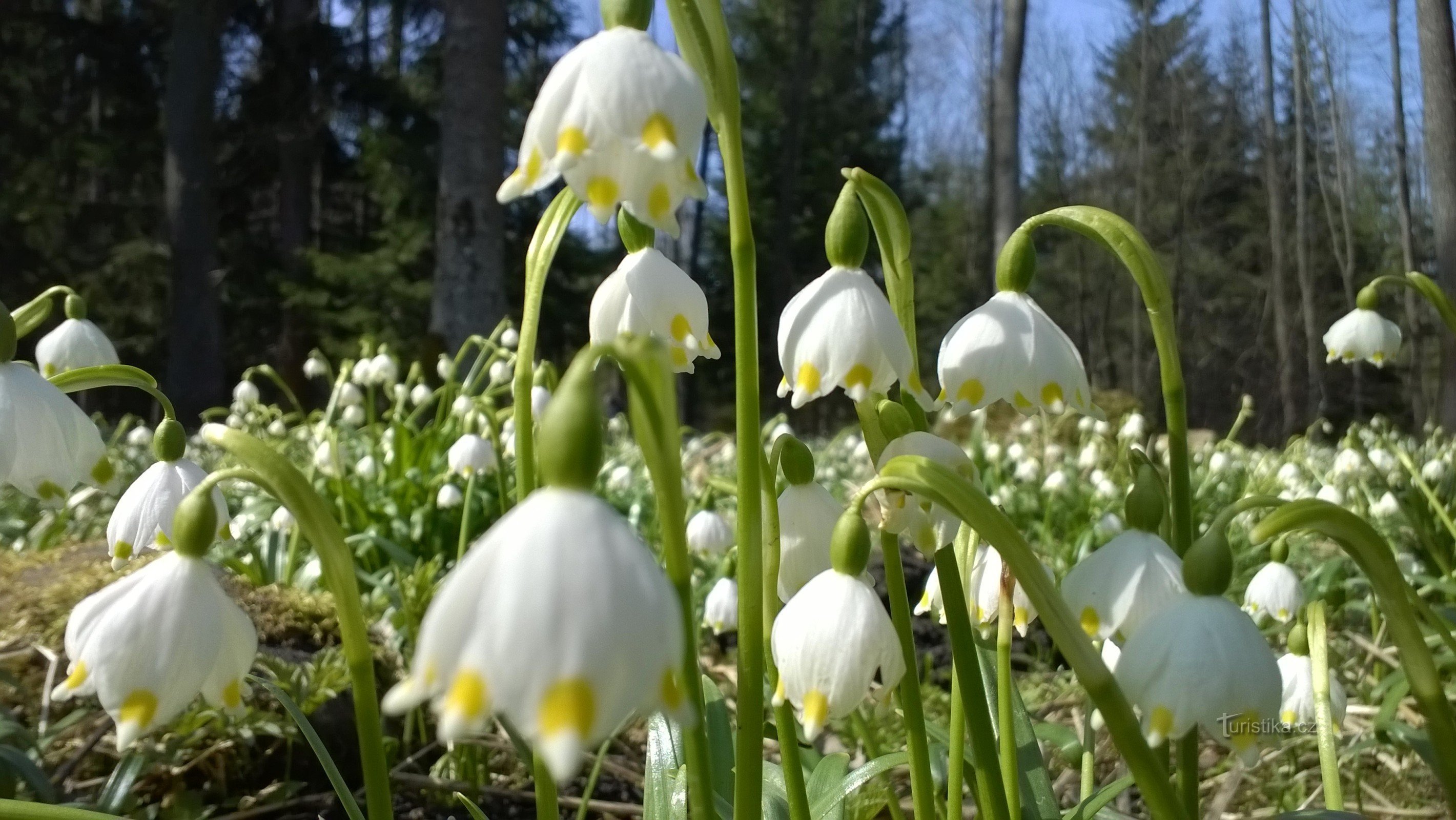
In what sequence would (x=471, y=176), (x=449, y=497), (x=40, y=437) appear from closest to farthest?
(x=40, y=437) < (x=449, y=497) < (x=471, y=176)

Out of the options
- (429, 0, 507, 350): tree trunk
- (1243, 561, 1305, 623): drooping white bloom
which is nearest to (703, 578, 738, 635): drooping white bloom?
(1243, 561, 1305, 623): drooping white bloom

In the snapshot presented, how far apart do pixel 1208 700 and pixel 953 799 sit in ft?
1.31

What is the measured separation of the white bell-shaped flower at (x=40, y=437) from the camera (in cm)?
108

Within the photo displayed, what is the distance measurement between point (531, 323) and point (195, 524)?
0.33m

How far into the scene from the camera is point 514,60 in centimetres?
1492

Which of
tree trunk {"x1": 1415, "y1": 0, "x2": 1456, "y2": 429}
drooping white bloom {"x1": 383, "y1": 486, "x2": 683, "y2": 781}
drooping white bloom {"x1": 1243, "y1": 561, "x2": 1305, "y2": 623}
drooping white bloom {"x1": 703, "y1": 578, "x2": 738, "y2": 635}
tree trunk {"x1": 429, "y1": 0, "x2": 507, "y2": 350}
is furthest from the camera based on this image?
tree trunk {"x1": 429, "y1": 0, "x2": 507, "y2": 350}

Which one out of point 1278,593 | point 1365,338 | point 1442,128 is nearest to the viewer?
point 1278,593

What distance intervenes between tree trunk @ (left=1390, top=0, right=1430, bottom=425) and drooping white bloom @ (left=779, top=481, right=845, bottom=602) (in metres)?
7.99

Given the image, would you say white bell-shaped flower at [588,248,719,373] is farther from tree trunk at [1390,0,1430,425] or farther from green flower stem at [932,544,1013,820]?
tree trunk at [1390,0,1430,425]

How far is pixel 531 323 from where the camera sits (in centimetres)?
96

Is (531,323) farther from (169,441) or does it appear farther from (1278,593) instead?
(1278,593)

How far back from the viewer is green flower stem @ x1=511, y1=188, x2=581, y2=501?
0.94m

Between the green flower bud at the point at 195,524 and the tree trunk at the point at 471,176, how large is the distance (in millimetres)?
7563

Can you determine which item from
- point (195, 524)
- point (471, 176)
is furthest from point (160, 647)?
point (471, 176)
